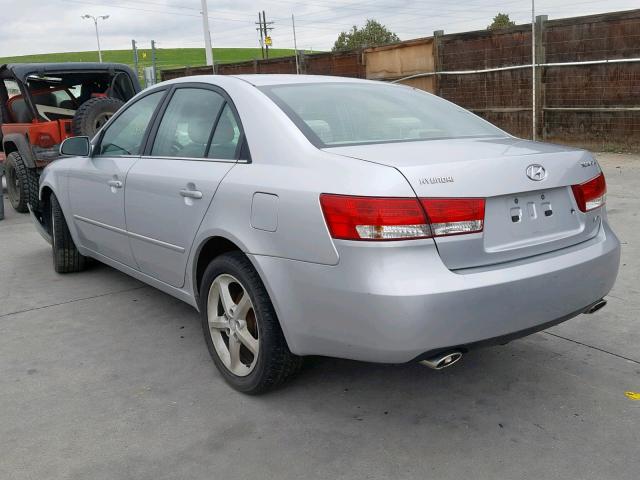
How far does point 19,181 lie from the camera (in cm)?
872

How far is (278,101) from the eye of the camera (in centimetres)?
311

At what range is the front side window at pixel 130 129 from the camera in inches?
158

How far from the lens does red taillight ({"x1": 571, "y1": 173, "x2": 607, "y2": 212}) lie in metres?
2.83

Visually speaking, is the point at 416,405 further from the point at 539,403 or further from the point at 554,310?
the point at 554,310

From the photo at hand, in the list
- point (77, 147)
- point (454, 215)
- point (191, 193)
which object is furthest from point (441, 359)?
point (77, 147)

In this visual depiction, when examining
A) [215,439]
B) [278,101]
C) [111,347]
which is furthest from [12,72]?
[215,439]

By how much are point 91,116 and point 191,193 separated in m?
5.02

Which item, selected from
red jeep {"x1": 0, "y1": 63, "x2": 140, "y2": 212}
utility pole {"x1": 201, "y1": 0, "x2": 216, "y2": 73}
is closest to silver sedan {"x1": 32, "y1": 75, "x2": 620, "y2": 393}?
red jeep {"x1": 0, "y1": 63, "x2": 140, "y2": 212}

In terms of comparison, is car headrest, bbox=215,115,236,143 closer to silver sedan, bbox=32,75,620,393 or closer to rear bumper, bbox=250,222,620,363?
silver sedan, bbox=32,75,620,393

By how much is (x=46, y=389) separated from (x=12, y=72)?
6.48 metres

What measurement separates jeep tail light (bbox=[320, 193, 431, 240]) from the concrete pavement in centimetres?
88

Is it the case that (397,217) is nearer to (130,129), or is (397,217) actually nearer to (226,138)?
(226,138)

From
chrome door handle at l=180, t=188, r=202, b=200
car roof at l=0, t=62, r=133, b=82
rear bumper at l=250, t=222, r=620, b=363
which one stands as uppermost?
car roof at l=0, t=62, r=133, b=82

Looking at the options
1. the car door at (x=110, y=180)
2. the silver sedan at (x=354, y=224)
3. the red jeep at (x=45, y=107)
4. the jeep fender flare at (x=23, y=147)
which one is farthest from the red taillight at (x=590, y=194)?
the jeep fender flare at (x=23, y=147)
